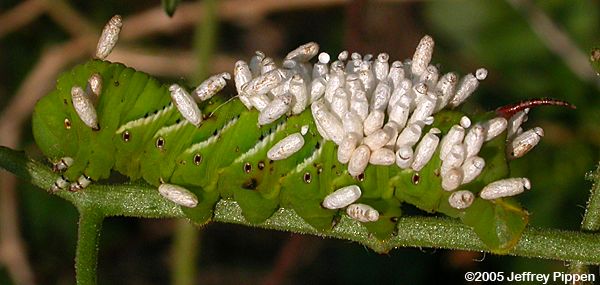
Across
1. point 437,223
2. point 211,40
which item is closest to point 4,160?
point 437,223

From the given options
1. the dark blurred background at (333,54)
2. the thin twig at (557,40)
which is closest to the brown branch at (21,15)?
the dark blurred background at (333,54)

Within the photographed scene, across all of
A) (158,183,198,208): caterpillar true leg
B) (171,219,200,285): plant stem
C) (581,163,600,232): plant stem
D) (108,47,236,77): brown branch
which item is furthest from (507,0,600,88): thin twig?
(158,183,198,208): caterpillar true leg

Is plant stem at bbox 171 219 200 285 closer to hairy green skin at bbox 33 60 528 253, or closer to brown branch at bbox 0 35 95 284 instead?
brown branch at bbox 0 35 95 284

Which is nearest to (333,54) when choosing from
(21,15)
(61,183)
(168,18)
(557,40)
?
(168,18)

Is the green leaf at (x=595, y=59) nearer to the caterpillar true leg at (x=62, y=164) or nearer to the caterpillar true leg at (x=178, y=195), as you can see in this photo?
the caterpillar true leg at (x=178, y=195)

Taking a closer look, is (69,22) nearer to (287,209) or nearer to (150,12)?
(150,12)
